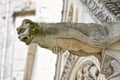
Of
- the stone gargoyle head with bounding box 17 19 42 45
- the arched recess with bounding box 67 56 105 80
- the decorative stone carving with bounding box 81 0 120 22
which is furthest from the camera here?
the arched recess with bounding box 67 56 105 80

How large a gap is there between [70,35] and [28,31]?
150 millimetres

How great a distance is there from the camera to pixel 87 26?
1.58 meters

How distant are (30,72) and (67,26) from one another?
2506mm

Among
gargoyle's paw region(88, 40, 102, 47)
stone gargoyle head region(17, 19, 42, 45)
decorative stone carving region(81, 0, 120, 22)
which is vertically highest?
decorative stone carving region(81, 0, 120, 22)

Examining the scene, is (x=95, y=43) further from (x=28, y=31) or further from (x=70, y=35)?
(x=28, y=31)

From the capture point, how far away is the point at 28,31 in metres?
1.50

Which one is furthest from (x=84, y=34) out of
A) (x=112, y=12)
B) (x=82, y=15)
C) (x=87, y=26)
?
(x=82, y=15)

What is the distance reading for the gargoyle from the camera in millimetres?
1514

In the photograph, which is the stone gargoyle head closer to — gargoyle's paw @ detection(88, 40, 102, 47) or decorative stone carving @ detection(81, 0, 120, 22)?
gargoyle's paw @ detection(88, 40, 102, 47)

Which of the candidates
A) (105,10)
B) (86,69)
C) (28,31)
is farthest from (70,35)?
(86,69)

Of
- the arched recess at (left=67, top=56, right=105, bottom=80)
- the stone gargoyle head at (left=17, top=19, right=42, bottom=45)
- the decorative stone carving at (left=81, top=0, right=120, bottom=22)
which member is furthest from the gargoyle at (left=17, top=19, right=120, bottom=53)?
the arched recess at (left=67, top=56, right=105, bottom=80)

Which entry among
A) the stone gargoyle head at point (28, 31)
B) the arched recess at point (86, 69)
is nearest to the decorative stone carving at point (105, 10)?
the arched recess at point (86, 69)

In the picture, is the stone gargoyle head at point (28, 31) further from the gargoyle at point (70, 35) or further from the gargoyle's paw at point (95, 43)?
the gargoyle's paw at point (95, 43)

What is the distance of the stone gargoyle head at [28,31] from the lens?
59.1 inches
